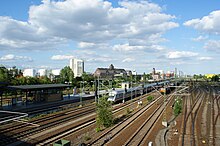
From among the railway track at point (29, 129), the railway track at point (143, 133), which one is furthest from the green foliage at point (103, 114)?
the railway track at point (29, 129)

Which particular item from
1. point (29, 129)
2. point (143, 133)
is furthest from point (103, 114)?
point (29, 129)

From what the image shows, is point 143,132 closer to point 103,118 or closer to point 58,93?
point 103,118

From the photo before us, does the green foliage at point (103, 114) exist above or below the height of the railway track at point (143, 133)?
above

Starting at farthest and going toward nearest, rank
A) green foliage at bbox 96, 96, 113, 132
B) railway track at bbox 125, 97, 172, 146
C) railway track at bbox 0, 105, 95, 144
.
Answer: green foliage at bbox 96, 96, 113, 132 → railway track at bbox 0, 105, 95, 144 → railway track at bbox 125, 97, 172, 146

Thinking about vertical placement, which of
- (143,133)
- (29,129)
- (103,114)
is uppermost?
(103,114)

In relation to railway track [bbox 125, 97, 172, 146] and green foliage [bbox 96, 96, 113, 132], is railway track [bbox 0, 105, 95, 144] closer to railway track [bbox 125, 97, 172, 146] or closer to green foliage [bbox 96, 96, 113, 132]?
green foliage [bbox 96, 96, 113, 132]

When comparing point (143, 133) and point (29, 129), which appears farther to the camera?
point (29, 129)

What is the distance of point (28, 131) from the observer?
2541 cm

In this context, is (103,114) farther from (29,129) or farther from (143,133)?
(29,129)

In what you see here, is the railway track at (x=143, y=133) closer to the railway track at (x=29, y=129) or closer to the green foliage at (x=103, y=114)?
the green foliage at (x=103, y=114)

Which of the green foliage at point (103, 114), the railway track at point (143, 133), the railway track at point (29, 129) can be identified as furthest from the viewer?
the green foliage at point (103, 114)

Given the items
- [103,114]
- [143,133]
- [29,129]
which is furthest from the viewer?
[103,114]

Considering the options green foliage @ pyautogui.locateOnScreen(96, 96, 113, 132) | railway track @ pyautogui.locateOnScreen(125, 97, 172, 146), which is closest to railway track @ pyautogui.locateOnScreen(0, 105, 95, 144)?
green foliage @ pyautogui.locateOnScreen(96, 96, 113, 132)

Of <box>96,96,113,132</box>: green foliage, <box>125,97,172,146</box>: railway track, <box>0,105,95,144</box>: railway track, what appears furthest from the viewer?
<box>96,96,113,132</box>: green foliage
